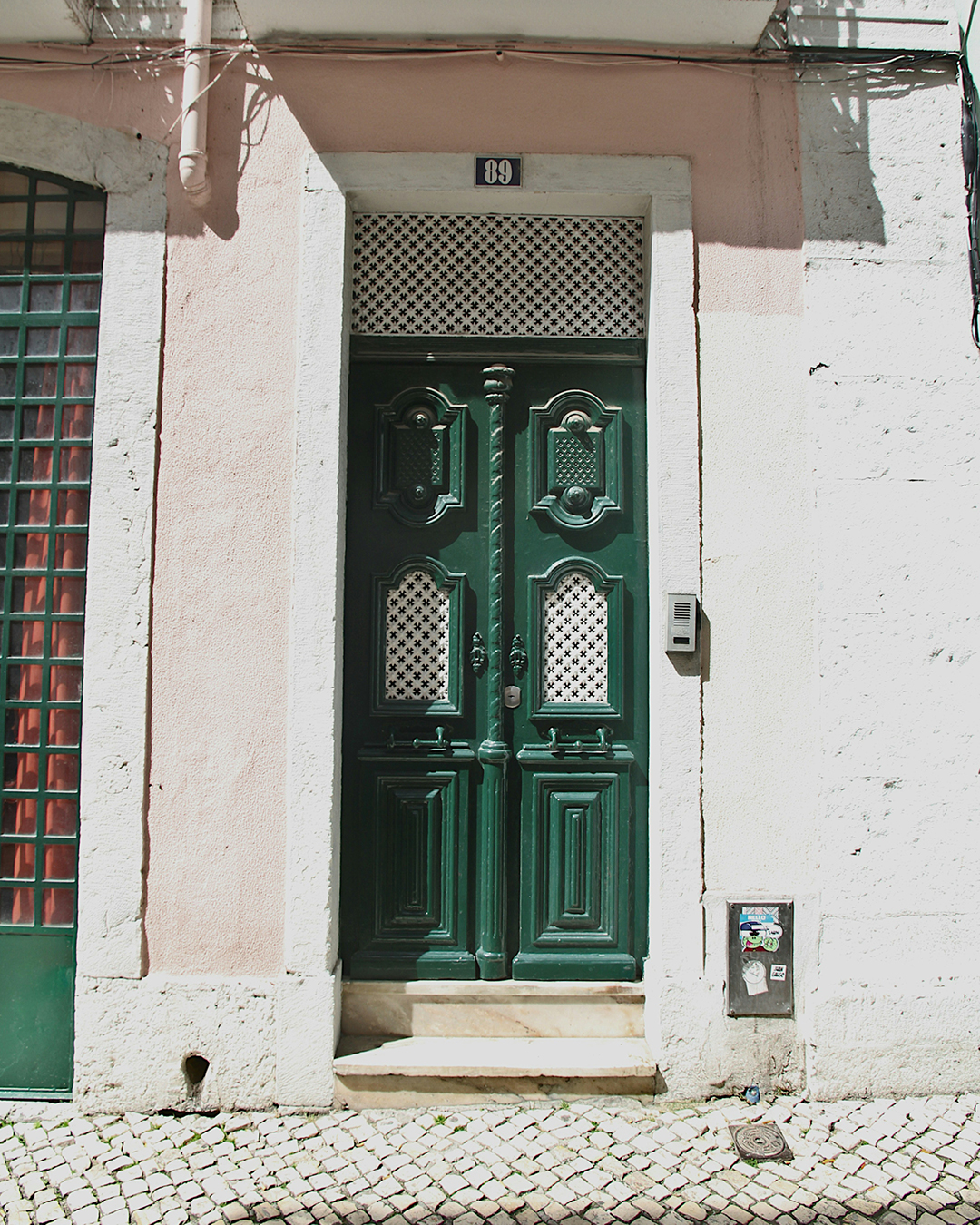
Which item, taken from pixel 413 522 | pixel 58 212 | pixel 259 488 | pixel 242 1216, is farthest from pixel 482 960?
pixel 58 212

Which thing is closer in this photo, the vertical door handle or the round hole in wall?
the round hole in wall

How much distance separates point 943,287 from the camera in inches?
134

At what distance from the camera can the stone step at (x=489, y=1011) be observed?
338cm

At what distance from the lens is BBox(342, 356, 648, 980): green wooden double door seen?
3492 mm

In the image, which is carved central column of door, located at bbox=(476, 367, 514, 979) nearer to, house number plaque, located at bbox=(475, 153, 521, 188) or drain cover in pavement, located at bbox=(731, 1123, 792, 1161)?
house number plaque, located at bbox=(475, 153, 521, 188)

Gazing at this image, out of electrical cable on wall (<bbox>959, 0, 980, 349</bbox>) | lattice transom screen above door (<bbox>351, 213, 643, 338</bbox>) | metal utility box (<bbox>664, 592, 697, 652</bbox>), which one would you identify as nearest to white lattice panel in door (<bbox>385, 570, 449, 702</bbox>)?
metal utility box (<bbox>664, 592, 697, 652</bbox>)

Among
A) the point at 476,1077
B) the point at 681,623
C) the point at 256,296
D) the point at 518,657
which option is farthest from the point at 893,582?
the point at 256,296

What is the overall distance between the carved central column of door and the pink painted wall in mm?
872

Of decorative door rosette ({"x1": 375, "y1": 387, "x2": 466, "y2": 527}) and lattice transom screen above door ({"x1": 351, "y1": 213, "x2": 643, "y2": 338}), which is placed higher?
lattice transom screen above door ({"x1": 351, "y1": 213, "x2": 643, "y2": 338})

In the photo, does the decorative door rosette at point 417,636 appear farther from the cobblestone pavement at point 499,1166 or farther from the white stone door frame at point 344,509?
the cobblestone pavement at point 499,1166

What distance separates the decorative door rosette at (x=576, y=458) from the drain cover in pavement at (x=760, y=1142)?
2.46 metres

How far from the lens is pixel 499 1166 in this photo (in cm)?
279

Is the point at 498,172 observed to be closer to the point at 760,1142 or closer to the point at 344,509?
the point at 344,509

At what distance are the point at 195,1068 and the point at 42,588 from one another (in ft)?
6.83
